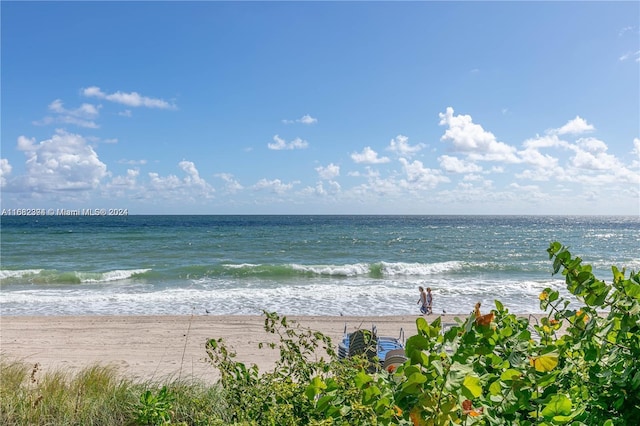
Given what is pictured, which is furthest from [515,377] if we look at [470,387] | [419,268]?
[419,268]

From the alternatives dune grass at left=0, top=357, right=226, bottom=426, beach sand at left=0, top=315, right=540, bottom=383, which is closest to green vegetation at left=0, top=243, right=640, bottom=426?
dune grass at left=0, top=357, right=226, bottom=426

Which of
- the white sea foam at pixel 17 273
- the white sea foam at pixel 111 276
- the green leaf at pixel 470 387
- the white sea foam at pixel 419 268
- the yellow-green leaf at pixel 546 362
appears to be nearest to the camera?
the green leaf at pixel 470 387

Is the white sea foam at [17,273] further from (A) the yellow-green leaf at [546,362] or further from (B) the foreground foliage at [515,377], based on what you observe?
(A) the yellow-green leaf at [546,362]

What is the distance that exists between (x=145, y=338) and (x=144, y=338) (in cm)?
3

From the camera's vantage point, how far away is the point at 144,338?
10.7 metres

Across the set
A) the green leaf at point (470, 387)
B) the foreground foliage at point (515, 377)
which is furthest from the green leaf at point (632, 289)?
the green leaf at point (470, 387)

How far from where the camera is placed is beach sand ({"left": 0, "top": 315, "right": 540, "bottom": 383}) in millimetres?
9039

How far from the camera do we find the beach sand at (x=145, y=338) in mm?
9039

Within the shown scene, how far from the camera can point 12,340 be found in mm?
10438

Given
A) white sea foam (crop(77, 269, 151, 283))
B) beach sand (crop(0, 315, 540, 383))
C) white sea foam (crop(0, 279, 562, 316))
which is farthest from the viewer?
white sea foam (crop(77, 269, 151, 283))

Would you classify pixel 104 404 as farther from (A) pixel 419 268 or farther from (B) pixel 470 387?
(A) pixel 419 268

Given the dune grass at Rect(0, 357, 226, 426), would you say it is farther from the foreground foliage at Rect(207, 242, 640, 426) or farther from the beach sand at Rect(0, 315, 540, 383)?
the beach sand at Rect(0, 315, 540, 383)

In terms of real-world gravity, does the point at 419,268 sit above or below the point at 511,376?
below

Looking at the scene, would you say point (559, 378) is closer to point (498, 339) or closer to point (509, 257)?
point (498, 339)
